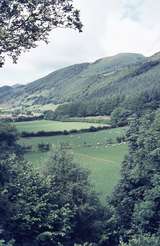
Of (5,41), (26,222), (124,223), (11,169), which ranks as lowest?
(124,223)

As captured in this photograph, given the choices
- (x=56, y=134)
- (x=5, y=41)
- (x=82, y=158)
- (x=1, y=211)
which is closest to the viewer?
(x=5, y=41)

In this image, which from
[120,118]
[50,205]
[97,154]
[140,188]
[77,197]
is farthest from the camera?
[120,118]

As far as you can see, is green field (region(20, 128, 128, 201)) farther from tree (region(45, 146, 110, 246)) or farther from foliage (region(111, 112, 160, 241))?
tree (region(45, 146, 110, 246))

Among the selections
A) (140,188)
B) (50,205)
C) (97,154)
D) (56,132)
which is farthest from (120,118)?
(50,205)

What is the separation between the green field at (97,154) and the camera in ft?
281

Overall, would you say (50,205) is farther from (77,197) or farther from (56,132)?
(56,132)

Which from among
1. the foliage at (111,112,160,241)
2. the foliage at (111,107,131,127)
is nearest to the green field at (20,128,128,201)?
the foliage at (111,112,160,241)

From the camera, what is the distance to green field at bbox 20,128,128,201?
281 ft

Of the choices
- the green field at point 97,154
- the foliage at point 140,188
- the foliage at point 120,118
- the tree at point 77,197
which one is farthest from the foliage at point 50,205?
the foliage at point 120,118

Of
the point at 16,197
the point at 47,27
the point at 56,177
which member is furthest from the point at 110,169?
the point at 47,27

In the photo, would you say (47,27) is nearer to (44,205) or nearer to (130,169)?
(44,205)

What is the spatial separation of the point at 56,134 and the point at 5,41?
12055 cm

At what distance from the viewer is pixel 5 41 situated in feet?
54.1

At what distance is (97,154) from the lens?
361ft
